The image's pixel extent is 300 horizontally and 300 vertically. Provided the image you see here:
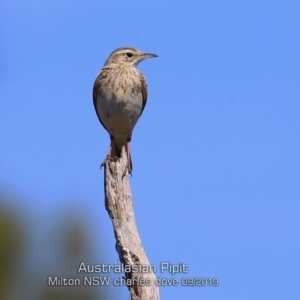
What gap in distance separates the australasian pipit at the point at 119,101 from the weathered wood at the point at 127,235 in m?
3.00

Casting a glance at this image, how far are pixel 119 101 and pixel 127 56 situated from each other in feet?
4.25

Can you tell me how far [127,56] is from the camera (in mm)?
17406

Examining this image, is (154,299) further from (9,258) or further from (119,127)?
(9,258)

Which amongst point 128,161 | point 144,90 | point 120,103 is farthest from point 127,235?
point 144,90

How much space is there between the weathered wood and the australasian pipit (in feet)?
9.85

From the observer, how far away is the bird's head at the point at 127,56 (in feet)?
56.8

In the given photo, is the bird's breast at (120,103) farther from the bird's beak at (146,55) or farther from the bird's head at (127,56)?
the bird's beak at (146,55)

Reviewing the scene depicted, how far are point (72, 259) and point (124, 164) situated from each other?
8370mm

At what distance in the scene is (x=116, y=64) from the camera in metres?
17.2

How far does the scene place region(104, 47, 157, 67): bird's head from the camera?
17.3 meters

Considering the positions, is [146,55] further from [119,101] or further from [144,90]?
[119,101]

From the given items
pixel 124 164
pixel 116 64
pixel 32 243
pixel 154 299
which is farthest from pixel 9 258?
pixel 154 299

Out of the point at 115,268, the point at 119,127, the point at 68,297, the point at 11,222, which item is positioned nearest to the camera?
the point at 115,268

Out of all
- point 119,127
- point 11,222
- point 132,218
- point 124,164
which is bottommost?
point 132,218
